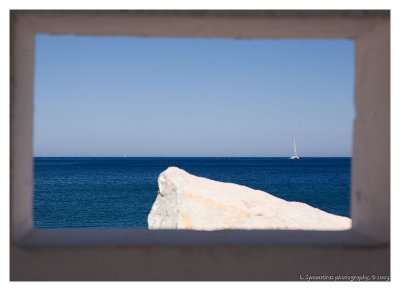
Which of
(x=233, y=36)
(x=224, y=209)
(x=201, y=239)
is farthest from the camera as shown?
(x=224, y=209)

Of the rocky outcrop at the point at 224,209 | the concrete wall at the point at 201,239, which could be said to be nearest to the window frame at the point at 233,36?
the concrete wall at the point at 201,239

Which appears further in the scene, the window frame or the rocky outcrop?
the rocky outcrop

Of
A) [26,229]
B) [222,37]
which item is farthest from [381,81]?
[26,229]

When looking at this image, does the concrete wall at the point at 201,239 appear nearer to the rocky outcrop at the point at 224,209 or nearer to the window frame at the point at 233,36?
the window frame at the point at 233,36

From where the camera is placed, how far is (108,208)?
3816 cm

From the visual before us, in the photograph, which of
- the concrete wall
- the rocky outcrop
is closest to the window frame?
the concrete wall

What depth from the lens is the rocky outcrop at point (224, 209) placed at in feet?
24.8

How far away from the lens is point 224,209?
8844 millimetres

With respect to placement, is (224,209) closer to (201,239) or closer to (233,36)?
(201,239)

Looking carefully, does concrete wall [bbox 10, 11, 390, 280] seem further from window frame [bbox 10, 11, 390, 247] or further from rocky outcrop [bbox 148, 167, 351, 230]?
rocky outcrop [bbox 148, 167, 351, 230]

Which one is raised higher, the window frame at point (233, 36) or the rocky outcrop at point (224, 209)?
the window frame at point (233, 36)

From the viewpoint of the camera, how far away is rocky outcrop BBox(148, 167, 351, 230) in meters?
7.56

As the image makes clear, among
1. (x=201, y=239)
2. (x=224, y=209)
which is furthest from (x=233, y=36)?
(x=224, y=209)
